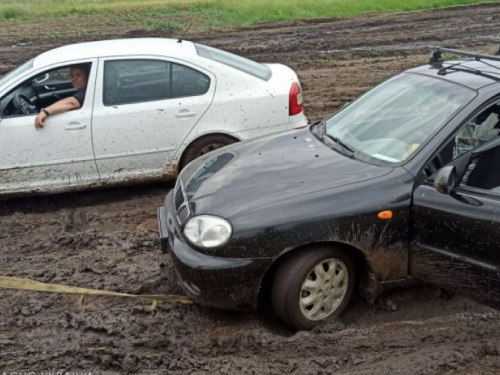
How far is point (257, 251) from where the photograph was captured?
4.15m

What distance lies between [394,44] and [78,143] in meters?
11.7

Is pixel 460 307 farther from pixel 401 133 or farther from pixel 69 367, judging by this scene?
pixel 69 367

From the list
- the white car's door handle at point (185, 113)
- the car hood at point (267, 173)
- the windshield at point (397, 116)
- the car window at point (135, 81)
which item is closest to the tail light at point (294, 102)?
the white car's door handle at point (185, 113)

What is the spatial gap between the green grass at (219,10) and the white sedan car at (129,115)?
45.8 feet

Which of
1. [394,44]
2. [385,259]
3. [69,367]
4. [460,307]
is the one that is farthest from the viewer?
[394,44]

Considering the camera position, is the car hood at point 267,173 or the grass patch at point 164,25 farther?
the grass patch at point 164,25

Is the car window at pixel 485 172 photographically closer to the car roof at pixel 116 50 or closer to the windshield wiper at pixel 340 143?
the windshield wiper at pixel 340 143

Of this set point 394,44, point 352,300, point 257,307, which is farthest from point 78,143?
point 394,44

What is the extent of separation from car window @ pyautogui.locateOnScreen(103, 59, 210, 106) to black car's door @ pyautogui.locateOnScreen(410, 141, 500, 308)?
11.1ft

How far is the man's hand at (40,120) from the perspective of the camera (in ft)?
21.4

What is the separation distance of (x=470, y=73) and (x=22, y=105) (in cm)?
455

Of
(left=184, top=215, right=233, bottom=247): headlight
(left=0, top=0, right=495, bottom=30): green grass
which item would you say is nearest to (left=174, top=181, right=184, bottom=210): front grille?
(left=184, top=215, right=233, bottom=247): headlight

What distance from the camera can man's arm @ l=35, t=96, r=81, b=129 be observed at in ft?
21.5

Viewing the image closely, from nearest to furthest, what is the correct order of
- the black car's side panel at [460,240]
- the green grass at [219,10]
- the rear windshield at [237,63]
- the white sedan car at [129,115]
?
the black car's side panel at [460,240] → the white sedan car at [129,115] → the rear windshield at [237,63] → the green grass at [219,10]
